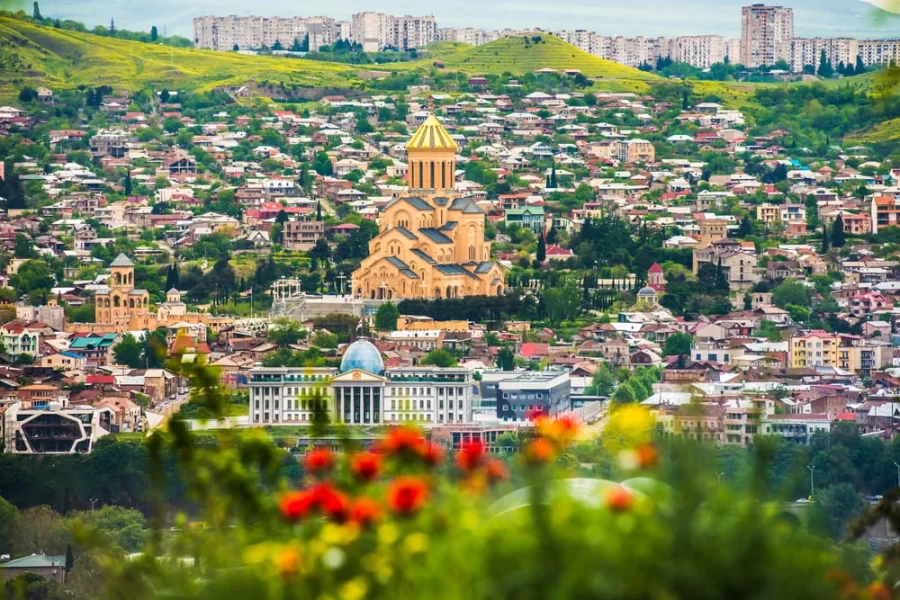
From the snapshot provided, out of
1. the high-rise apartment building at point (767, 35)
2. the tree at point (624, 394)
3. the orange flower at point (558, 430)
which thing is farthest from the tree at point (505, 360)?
the high-rise apartment building at point (767, 35)

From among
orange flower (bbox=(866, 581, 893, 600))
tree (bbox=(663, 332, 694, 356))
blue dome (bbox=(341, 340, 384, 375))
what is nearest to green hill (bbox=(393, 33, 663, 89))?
tree (bbox=(663, 332, 694, 356))

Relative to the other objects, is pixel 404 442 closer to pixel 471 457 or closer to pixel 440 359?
pixel 471 457

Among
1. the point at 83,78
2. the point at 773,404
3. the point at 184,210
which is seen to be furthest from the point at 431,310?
the point at 83,78

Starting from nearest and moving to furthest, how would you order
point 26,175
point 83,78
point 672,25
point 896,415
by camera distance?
point 896,415 < point 26,175 < point 83,78 < point 672,25

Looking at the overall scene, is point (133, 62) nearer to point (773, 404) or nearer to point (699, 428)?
point (773, 404)

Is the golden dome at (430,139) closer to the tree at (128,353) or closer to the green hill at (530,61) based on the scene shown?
the tree at (128,353)

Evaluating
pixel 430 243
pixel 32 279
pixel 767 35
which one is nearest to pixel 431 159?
pixel 430 243
